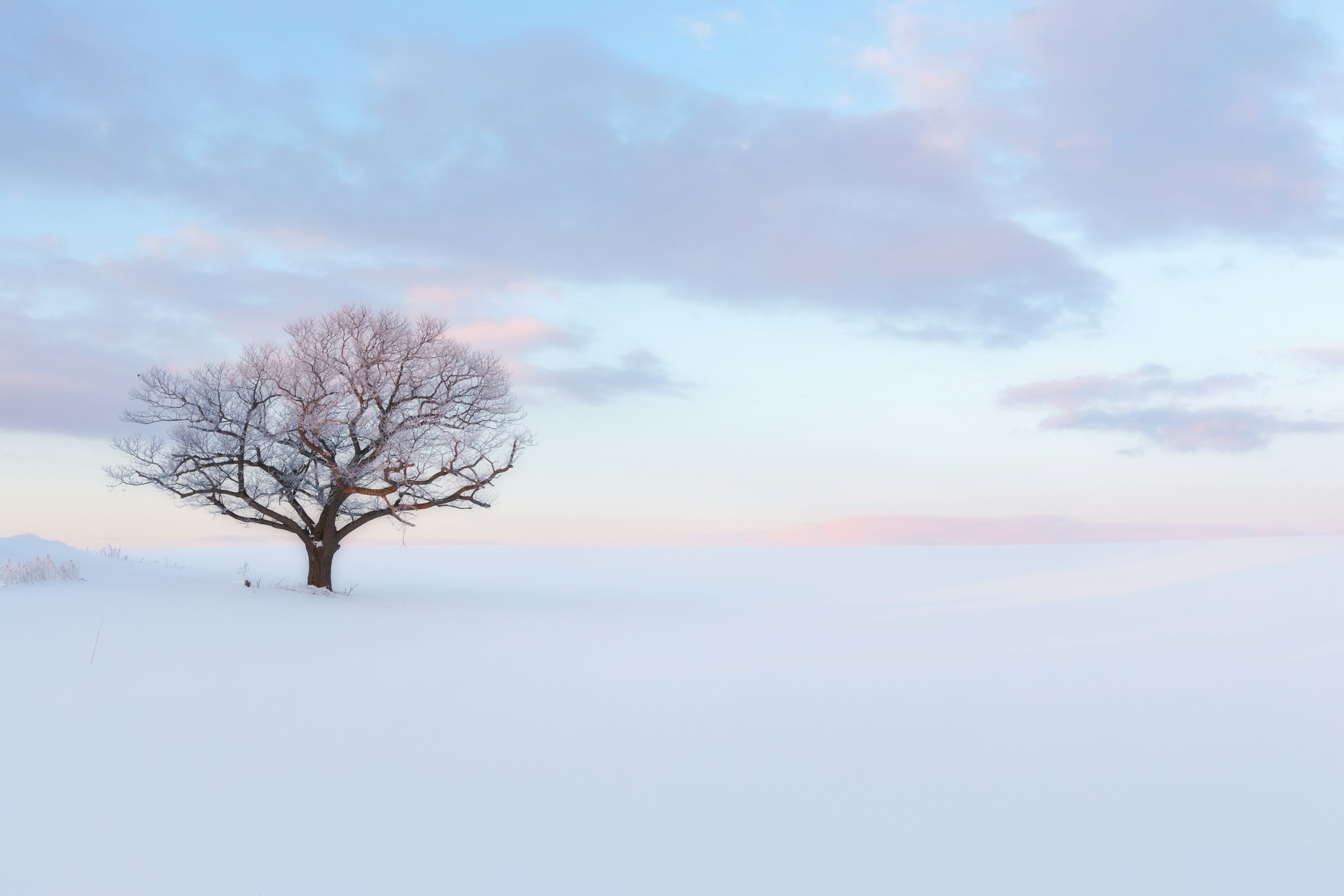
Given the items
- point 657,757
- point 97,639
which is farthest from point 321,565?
point 657,757

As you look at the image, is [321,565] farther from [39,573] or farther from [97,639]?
[97,639]

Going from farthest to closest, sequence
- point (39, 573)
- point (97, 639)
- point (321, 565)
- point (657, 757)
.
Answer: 1. point (321, 565)
2. point (39, 573)
3. point (97, 639)
4. point (657, 757)

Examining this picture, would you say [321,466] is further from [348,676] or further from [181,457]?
[348,676]

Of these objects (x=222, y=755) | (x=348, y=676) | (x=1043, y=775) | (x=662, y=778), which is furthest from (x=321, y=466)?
(x=1043, y=775)

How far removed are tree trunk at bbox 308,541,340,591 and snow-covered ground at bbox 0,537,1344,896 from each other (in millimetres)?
5912

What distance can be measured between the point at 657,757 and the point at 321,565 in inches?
645

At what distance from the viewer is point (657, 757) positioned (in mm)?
5969

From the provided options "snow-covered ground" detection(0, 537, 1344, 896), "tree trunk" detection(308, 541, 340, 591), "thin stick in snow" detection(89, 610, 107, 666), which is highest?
"tree trunk" detection(308, 541, 340, 591)

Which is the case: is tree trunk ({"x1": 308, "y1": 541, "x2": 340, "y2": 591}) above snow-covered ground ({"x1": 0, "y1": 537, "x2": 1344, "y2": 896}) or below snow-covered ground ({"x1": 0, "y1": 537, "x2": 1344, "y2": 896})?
above

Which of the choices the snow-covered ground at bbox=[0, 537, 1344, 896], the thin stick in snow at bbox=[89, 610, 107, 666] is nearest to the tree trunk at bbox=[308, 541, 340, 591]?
the snow-covered ground at bbox=[0, 537, 1344, 896]

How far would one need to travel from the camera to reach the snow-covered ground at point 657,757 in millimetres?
4246

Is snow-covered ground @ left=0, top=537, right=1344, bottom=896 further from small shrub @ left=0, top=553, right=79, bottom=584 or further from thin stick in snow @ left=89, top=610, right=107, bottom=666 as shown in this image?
small shrub @ left=0, top=553, right=79, bottom=584

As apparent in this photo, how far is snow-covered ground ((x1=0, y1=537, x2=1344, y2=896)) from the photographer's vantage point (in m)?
4.25

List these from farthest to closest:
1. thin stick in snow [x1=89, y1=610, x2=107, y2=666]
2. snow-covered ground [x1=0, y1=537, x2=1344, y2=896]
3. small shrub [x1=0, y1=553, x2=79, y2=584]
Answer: small shrub [x1=0, y1=553, x2=79, y2=584] → thin stick in snow [x1=89, y1=610, x2=107, y2=666] → snow-covered ground [x1=0, y1=537, x2=1344, y2=896]
